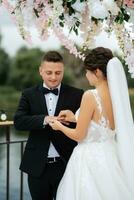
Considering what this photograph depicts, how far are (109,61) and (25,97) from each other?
1.89 feet

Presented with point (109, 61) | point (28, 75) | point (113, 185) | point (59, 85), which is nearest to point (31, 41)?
point (59, 85)

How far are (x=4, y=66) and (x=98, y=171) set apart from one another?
40.3 ft

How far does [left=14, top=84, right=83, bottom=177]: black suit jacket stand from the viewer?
8.98 ft

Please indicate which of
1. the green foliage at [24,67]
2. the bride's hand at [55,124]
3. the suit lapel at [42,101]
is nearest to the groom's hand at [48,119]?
the bride's hand at [55,124]

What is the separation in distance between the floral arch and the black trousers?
0.74 metres

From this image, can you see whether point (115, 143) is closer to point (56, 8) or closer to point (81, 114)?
point (81, 114)

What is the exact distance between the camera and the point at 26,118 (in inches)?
106

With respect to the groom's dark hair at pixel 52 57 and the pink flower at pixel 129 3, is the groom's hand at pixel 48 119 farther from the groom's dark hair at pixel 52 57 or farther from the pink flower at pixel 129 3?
the pink flower at pixel 129 3

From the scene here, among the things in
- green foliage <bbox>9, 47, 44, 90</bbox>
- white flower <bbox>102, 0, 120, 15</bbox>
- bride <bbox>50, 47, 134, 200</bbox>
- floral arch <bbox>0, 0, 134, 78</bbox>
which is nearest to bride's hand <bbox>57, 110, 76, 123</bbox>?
bride <bbox>50, 47, 134, 200</bbox>

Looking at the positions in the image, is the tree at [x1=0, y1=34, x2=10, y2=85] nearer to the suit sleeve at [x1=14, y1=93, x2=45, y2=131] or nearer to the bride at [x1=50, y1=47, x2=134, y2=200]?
the suit sleeve at [x1=14, y1=93, x2=45, y2=131]

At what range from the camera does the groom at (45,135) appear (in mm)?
A: 2729

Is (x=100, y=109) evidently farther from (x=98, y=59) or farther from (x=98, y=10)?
(x=98, y=10)

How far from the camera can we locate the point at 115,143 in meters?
2.70

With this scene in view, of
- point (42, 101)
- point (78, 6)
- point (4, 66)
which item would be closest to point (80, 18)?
point (78, 6)
